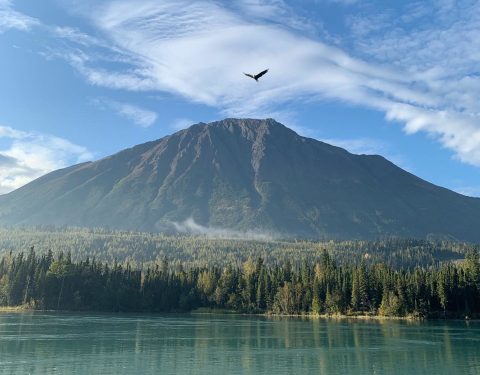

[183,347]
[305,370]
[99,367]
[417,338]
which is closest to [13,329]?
[183,347]

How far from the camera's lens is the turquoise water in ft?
204

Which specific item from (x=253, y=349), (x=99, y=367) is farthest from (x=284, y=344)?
(x=99, y=367)

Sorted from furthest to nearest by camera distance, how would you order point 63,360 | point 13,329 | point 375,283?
point 375,283
point 13,329
point 63,360

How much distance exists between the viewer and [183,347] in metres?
83.0

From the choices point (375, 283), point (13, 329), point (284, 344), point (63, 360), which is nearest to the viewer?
point (63, 360)

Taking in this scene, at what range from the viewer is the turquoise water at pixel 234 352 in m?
62.3

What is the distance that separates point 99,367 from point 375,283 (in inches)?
5184

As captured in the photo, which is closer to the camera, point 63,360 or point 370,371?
point 370,371

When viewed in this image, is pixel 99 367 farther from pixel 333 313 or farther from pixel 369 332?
pixel 333 313

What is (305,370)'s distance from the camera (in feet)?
202

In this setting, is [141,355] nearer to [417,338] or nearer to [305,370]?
[305,370]

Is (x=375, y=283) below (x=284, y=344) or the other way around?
the other way around

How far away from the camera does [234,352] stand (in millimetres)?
Answer: 77625

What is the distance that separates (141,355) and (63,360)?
1110 centimetres
